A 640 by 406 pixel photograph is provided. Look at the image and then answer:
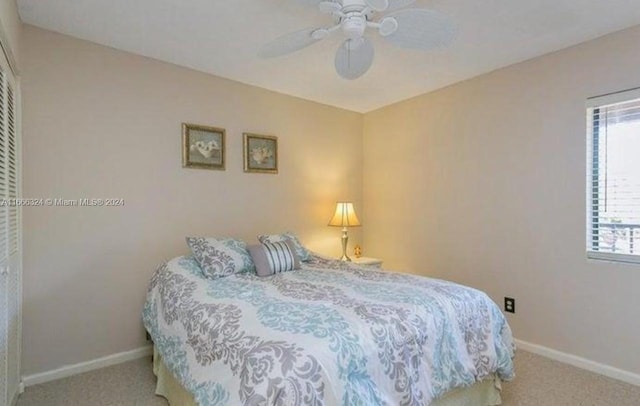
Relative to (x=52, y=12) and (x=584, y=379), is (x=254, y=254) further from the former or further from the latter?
(x=584, y=379)

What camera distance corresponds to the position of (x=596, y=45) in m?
2.48

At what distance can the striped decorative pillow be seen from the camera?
8.20 ft

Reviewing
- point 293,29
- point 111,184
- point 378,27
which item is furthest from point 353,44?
point 111,184

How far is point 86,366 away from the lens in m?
2.52

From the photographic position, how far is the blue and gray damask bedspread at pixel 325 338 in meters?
1.29

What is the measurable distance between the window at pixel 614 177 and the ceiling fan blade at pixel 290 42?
2036mm

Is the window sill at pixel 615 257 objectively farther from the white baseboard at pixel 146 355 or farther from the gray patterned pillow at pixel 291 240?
the gray patterned pillow at pixel 291 240

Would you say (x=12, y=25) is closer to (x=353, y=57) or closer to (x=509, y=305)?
(x=353, y=57)

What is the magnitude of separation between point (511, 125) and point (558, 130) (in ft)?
1.16

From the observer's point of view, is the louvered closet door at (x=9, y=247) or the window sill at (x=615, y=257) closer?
the louvered closet door at (x=9, y=247)

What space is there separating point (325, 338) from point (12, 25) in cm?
237

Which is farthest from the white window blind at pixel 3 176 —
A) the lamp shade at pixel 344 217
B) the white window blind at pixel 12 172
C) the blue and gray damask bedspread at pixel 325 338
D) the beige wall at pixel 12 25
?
the lamp shade at pixel 344 217

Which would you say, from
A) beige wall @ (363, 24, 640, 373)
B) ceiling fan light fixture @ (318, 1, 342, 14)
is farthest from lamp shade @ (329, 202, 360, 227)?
ceiling fan light fixture @ (318, 1, 342, 14)

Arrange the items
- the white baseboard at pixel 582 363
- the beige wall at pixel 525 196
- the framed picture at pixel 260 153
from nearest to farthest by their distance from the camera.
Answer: the white baseboard at pixel 582 363 → the beige wall at pixel 525 196 → the framed picture at pixel 260 153
